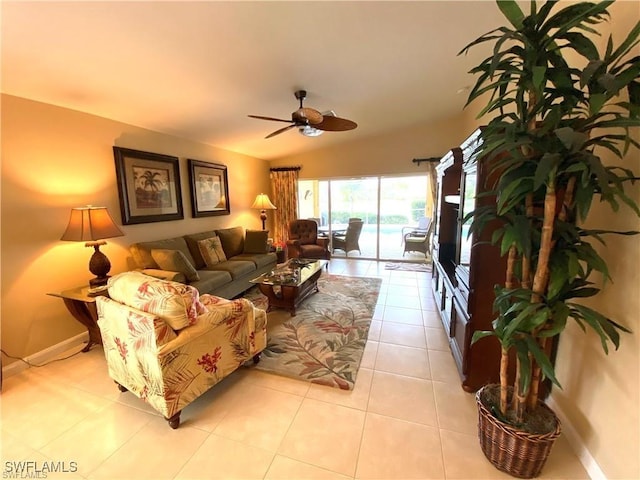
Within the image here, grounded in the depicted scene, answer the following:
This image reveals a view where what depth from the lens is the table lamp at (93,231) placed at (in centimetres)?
242

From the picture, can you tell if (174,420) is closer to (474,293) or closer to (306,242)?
(474,293)

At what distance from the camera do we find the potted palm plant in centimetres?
107

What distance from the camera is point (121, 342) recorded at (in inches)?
72.7

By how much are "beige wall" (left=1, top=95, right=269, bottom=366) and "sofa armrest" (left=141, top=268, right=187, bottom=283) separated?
0.46m

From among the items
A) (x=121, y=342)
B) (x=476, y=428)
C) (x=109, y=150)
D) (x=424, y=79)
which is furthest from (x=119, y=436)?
(x=424, y=79)

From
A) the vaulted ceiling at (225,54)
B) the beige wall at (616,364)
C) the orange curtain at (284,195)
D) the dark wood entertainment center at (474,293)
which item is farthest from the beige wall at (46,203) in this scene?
the beige wall at (616,364)

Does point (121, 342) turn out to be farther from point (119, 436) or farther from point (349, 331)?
point (349, 331)

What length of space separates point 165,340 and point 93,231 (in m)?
1.58

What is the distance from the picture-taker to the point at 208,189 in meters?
4.55

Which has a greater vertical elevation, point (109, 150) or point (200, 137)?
point (200, 137)

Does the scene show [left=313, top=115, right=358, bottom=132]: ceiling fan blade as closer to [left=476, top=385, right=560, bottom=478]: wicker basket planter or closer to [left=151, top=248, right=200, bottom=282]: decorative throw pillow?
[left=151, top=248, right=200, bottom=282]: decorative throw pillow

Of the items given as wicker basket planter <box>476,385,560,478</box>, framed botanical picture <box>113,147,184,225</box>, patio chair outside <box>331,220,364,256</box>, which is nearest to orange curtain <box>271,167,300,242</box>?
patio chair outside <box>331,220,364,256</box>

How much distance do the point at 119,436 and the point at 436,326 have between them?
115 inches

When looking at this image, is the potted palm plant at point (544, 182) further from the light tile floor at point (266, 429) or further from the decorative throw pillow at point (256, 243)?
the decorative throw pillow at point (256, 243)
